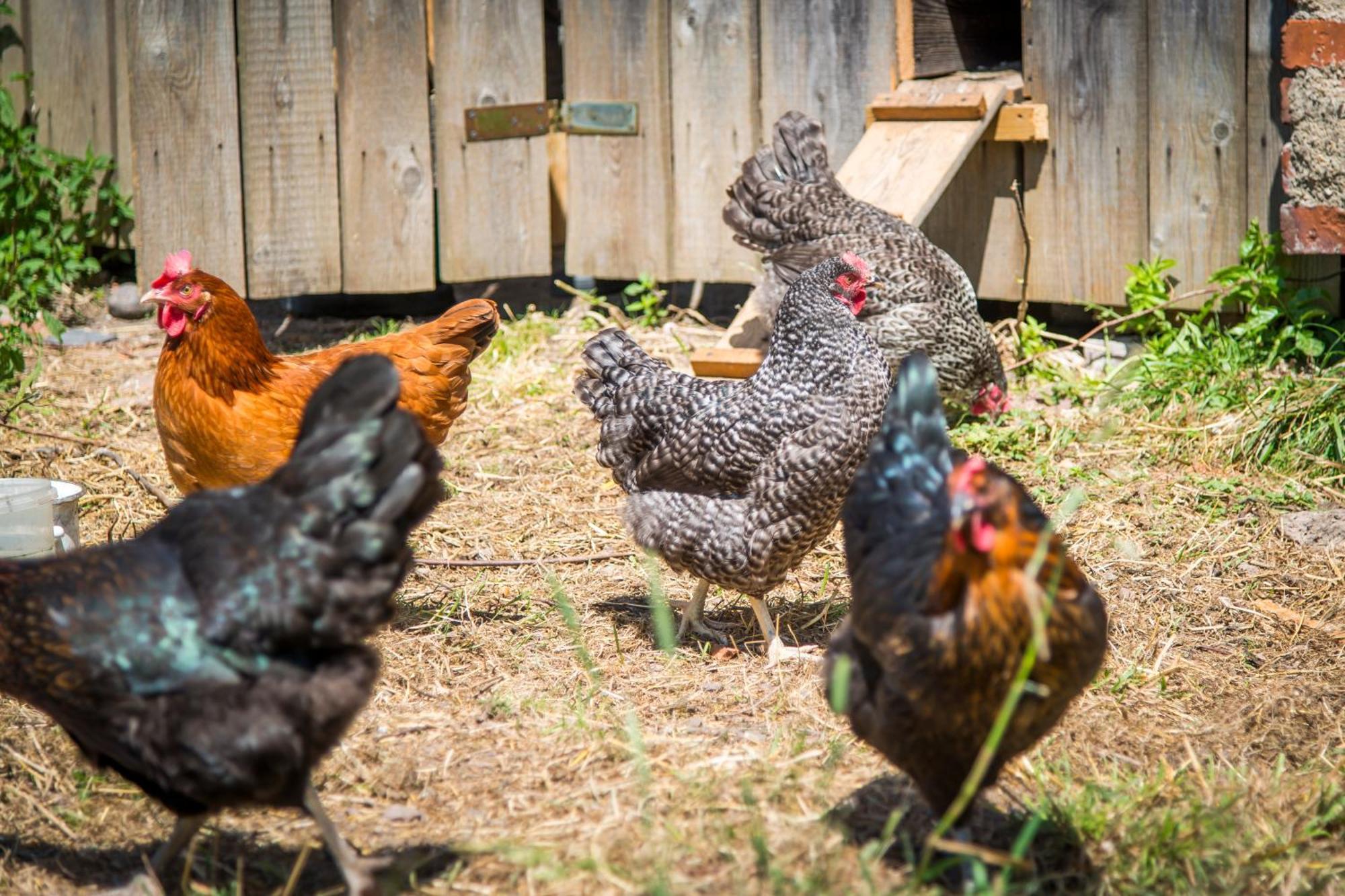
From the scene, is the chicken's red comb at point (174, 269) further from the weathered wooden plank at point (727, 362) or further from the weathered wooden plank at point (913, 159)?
the weathered wooden plank at point (913, 159)

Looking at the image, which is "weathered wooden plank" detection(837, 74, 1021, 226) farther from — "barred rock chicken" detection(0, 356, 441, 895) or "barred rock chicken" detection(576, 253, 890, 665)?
"barred rock chicken" detection(0, 356, 441, 895)

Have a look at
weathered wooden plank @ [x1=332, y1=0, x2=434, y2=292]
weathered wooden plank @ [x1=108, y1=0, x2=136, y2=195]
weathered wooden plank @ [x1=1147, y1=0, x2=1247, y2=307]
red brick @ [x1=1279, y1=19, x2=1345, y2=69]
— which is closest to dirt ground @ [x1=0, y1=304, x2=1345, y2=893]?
weathered wooden plank @ [x1=1147, y1=0, x2=1247, y2=307]

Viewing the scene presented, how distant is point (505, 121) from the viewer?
6.96 m

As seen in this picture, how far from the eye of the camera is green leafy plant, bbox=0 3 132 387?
6742mm

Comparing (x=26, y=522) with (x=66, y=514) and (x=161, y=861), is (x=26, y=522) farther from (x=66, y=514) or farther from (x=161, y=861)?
(x=161, y=861)

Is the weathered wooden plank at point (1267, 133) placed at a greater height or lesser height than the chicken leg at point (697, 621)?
greater

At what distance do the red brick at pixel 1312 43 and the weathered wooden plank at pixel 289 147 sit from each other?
4.42m

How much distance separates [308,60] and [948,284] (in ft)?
11.1

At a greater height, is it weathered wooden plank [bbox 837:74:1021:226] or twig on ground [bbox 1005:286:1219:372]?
weathered wooden plank [bbox 837:74:1021:226]

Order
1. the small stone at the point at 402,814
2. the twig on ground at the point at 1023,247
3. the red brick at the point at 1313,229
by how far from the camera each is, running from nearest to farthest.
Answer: the small stone at the point at 402,814 < the red brick at the point at 1313,229 < the twig on ground at the point at 1023,247

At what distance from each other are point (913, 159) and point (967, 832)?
395 cm

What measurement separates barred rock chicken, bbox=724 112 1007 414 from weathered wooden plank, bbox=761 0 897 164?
0.49 meters

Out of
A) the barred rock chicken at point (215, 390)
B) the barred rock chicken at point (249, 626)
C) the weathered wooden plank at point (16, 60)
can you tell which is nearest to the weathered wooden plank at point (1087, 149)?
the barred rock chicken at point (215, 390)

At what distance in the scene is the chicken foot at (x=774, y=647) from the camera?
432 centimetres
